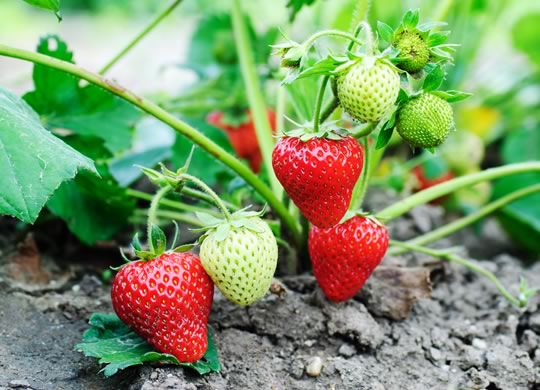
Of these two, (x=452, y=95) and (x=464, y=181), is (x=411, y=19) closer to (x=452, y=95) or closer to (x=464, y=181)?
(x=452, y=95)

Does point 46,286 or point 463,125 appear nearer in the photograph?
point 46,286

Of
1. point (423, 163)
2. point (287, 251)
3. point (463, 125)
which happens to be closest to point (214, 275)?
point (287, 251)

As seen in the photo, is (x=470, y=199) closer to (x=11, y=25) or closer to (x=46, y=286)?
(x=46, y=286)

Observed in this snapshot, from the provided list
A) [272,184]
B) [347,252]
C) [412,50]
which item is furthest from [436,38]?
[272,184]

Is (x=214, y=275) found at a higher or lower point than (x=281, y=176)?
lower

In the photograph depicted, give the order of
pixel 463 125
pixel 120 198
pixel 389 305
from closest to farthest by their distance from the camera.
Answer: pixel 389 305
pixel 120 198
pixel 463 125

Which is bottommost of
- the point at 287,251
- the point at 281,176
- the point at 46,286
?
the point at 46,286

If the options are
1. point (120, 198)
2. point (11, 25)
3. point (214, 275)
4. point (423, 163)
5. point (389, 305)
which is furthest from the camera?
point (11, 25)
